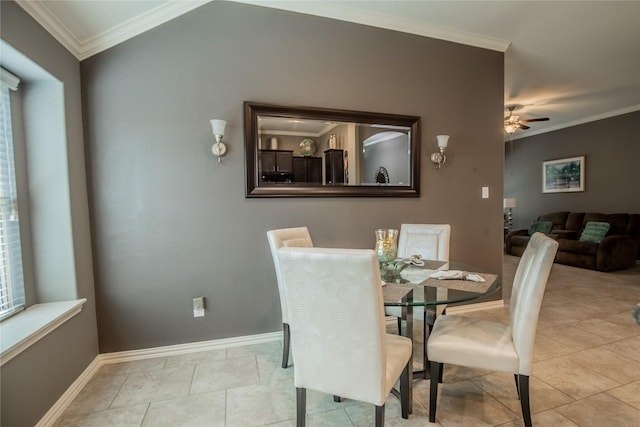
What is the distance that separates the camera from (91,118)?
2.24 m

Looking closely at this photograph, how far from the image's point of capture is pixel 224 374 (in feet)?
7.02

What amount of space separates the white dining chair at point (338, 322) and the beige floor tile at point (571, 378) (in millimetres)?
1276

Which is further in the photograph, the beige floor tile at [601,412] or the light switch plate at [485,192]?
the light switch plate at [485,192]

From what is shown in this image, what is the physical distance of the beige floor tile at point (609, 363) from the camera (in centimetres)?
202

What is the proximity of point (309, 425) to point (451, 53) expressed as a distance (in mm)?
3356

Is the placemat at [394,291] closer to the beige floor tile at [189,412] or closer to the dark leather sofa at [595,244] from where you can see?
the beige floor tile at [189,412]

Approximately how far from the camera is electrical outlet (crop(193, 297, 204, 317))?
2.46m

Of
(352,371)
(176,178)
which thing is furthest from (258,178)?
(352,371)

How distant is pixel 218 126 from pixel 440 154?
2077 mm

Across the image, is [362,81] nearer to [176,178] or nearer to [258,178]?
[258,178]

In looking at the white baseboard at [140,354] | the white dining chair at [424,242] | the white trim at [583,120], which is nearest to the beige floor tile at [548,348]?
the white dining chair at [424,242]

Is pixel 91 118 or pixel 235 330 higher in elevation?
pixel 91 118

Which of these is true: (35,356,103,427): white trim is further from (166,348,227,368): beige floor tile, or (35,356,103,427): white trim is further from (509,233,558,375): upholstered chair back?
(509,233,558,375): upholstered chair back

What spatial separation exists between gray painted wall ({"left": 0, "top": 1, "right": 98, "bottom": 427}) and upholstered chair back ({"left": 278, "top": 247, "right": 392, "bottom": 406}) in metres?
1.32
